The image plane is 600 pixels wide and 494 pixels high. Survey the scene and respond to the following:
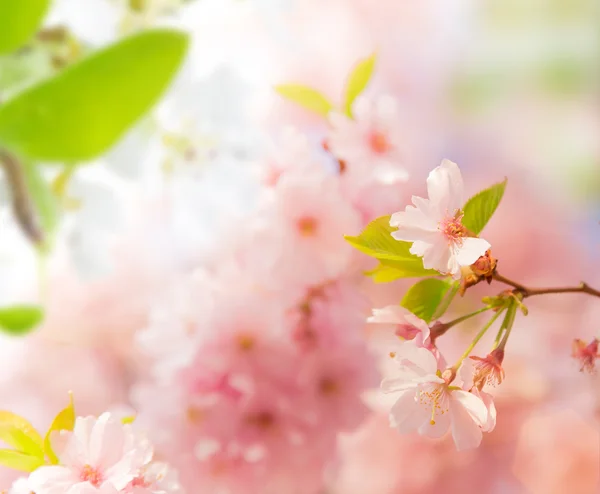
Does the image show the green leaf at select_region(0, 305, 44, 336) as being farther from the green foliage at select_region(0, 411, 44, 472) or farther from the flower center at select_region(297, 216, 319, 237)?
the flower center at select_region(297, 216, 319, 237)

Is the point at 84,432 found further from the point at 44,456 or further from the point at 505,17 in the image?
the point at 505,17

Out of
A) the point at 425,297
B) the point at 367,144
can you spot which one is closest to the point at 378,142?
the point at 367,144

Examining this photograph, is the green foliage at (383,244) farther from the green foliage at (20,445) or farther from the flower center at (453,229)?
the green foliage at (20,445)

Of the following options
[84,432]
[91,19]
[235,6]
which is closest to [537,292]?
[84,432]

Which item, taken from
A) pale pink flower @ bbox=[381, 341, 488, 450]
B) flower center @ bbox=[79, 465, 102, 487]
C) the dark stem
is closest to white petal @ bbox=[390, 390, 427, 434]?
pale pink flower @ bbox=[381, 341, 488, 450]

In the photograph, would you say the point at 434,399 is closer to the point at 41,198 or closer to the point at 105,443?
the point at 105,443
